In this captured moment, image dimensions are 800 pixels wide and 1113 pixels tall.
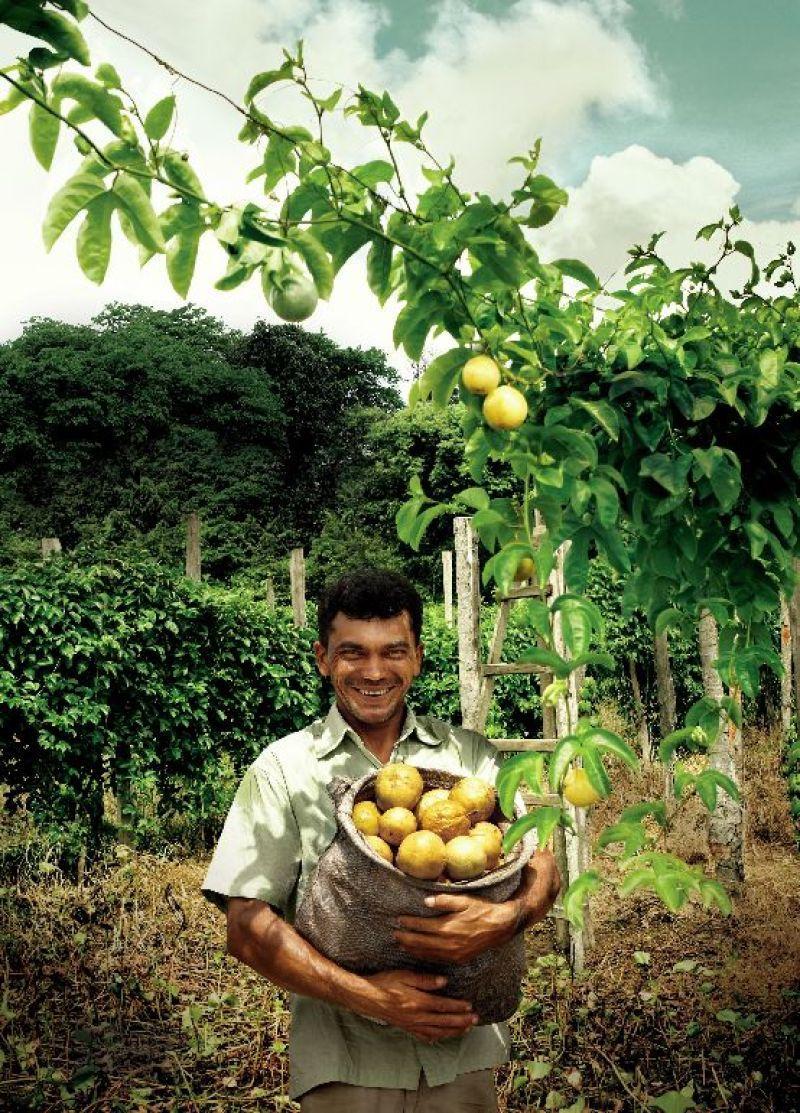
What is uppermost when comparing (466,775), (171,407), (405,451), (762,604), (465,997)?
(171,407)

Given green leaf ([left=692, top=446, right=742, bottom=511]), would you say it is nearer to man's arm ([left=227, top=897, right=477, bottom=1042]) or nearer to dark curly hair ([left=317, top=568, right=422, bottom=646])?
dark curly hair ([left=317, top=568, right=422, bottom=646])

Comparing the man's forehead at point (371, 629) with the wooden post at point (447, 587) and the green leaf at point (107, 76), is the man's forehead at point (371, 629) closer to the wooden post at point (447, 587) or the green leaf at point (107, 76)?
the green leaf at point (107, 76)

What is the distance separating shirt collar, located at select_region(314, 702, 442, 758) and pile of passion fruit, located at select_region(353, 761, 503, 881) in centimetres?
26

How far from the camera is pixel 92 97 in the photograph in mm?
1266

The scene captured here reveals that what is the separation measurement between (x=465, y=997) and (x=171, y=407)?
29.9 m

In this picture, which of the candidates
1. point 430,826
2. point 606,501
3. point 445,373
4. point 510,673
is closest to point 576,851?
point 510,673

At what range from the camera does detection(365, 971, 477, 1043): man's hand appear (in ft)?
5.08

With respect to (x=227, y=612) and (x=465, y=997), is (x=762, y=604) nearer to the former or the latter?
(x=465, y=997)

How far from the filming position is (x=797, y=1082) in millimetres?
3758

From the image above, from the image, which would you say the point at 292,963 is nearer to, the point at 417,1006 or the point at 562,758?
the point at 417,1006

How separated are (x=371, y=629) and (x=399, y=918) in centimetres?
60

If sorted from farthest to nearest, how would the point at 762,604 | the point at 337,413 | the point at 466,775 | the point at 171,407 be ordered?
the point at 337,413 → the point at 171,407 → the point at 762,604 → the point at 466,775

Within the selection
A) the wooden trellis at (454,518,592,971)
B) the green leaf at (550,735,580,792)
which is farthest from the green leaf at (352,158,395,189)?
the wooden trellis at (454,518,592,971)

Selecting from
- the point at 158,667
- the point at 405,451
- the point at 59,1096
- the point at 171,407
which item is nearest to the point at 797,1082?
the point at 59,1096
